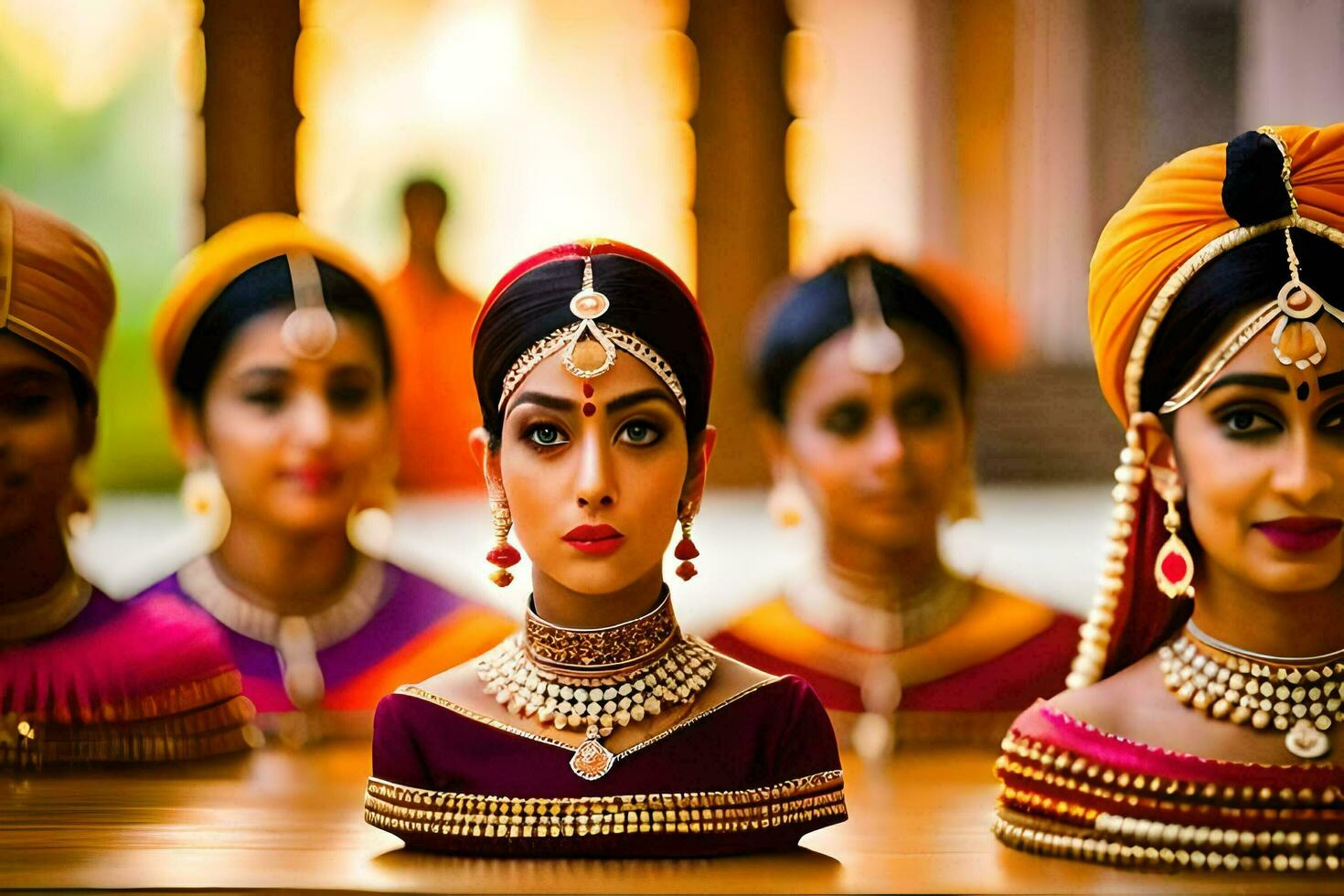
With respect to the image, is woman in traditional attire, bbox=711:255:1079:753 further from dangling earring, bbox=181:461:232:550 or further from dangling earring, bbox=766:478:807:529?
dangling earring, bbox=181:461:232:550

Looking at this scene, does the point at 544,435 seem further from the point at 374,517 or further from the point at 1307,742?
the point at 374,517

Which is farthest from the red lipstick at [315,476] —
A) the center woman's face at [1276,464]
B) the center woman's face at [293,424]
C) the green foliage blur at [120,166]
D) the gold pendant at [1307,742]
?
the gold pendant at [1307,742]

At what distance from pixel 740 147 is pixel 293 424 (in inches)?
102

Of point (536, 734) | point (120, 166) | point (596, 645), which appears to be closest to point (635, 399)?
point (596, 645)

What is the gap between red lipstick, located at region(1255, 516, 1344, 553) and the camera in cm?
228

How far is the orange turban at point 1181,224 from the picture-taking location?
232 centimetres

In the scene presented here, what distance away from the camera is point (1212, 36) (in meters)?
5.55

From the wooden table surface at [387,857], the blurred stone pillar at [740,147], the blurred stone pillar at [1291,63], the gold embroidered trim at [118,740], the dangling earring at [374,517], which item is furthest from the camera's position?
the blurred stone pillar at [740,147]

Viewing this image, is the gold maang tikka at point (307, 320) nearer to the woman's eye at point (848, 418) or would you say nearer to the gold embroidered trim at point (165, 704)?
the gold embroidered trim at point (165, 704)

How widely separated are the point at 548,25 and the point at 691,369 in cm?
360

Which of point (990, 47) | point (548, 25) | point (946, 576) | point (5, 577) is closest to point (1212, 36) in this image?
point (990, 47)

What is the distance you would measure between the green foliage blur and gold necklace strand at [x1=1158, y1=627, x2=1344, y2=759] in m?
3.74

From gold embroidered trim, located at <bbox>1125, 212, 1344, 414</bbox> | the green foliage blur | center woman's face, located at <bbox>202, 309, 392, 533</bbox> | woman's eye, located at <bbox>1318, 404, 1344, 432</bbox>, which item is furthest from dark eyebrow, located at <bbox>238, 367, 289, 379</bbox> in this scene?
woman's eye, located at <bbox>1318, 404, 1344, 432</bbox>

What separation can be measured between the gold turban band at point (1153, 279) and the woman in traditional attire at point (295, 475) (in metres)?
1.80
